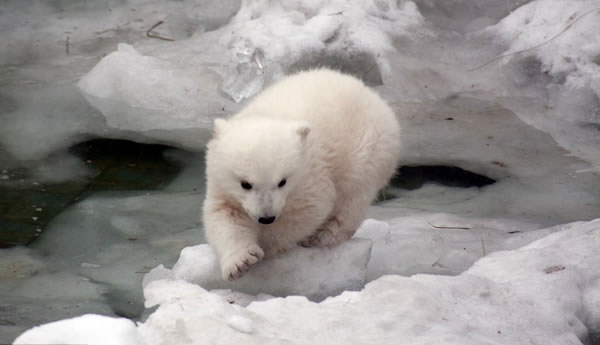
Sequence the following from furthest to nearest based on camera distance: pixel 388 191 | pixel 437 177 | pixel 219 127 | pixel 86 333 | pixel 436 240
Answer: pixel 437 177, pixel 388 191, pixel 436 240, pixel 219 127, pixel 86 333

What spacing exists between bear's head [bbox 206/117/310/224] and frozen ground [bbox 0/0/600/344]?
1.48ft

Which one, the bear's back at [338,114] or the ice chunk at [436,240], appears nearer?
the bear's back at [338,114]

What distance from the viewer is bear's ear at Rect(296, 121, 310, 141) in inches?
160

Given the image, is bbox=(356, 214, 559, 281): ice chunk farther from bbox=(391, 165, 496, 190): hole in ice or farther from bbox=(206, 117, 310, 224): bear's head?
bbox=(206, 117, 310, 224): bear's head

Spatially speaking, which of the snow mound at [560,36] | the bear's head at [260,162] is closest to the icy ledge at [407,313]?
the bear's head at [260,162]

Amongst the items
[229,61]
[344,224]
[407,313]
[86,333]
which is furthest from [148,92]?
[86,333]

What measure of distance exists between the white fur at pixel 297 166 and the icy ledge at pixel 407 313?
1.17 ft

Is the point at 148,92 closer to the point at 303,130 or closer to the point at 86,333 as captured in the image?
the point at 303,130

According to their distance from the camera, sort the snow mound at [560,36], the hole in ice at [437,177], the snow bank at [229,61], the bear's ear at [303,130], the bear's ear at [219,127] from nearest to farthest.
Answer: the bear's ear at [303,130]
the bear's ear at [219,127]
the hole in ice at [437,177]
the snow bank at [229,61]
the snow mound at [560,36]

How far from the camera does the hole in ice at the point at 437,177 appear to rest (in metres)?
5.68

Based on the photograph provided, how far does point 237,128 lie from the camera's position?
4121 millimetres

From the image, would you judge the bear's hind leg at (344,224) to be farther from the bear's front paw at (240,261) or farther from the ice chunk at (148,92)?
the ice chunk at (148,92)

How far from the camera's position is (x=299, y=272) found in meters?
4.30

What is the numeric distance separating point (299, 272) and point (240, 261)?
36 centimetres
